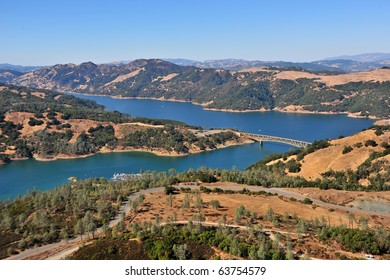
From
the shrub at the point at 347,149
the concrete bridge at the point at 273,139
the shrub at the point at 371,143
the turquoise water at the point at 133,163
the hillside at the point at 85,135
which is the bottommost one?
the turquoise water at the point at 133,163

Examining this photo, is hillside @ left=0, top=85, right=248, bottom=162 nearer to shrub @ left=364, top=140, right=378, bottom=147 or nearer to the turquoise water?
the turquoise water

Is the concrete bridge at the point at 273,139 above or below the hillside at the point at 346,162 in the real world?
below

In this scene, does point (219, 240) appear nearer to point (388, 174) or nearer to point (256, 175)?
point (256, 175)

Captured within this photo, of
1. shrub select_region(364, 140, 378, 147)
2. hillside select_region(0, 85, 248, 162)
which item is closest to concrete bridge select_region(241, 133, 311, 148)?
hillside select_region(0, 85, 248, 162)

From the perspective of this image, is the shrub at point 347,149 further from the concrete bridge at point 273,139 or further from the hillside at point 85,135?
the hillside at point 85,135

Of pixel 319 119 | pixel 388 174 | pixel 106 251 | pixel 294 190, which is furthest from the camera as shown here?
pixel 319 119

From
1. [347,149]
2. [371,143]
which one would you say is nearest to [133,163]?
[347,149]

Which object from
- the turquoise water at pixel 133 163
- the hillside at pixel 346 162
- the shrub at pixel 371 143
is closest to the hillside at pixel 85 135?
the turquoise water at pixel 133 163
